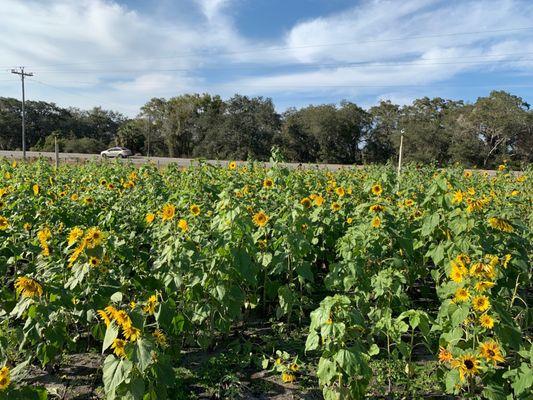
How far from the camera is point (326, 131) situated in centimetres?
3653

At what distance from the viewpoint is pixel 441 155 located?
110 feet

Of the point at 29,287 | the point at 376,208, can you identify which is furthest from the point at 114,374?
the point at 376,208

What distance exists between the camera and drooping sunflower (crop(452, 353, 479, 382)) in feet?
6.59

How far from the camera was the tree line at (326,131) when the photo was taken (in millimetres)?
32688

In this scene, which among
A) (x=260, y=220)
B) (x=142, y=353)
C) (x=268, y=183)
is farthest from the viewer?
(x=268, y=183)

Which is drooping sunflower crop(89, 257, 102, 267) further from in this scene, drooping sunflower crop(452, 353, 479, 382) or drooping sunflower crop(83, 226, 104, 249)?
drooping sunflower crop(452, 353, 479, 382)

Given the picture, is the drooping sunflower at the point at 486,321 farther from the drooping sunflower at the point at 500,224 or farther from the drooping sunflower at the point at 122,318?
the drooping sunflower at the point at 122,318

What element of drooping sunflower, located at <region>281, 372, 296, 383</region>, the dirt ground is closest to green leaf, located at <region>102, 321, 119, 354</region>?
the dirt ground

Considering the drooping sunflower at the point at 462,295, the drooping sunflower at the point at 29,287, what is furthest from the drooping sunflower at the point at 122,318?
the drooping sunflower at the point at 462,295

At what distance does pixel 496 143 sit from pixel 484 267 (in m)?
34.6

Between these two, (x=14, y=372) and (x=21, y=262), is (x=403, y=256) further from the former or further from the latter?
(x=21, y=262)

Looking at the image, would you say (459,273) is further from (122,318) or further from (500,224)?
(122,318)

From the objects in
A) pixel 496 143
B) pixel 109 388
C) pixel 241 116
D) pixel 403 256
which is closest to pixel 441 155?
pixel 496 143

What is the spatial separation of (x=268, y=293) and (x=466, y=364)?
1629mm
